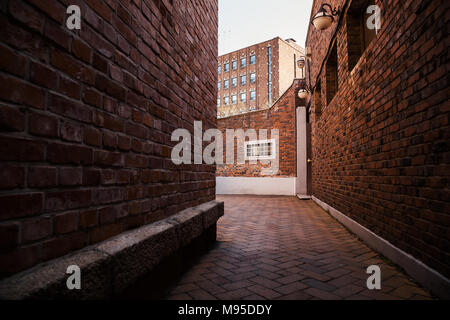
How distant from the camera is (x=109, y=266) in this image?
48.9 inches

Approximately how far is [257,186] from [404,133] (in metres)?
9.05

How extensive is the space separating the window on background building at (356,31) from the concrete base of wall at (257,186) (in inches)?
269

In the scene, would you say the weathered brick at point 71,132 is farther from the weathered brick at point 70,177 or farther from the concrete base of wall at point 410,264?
the concrete base of wall at point 410,264

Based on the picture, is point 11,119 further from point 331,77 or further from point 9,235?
point 331,77

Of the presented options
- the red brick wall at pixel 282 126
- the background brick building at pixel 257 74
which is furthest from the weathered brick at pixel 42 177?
the background brick building at pixel 257 74

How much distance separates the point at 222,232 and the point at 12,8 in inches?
148

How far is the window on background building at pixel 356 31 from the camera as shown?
4180mm

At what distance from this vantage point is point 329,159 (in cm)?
589

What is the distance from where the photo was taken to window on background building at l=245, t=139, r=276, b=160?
36.9ft

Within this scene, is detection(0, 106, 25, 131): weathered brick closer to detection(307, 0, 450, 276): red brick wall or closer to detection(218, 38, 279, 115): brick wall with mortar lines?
detection(307, 0, 450, 276): red brick wall

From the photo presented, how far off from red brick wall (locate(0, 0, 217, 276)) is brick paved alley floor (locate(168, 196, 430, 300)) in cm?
74

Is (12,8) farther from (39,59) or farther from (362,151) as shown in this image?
(362,151)

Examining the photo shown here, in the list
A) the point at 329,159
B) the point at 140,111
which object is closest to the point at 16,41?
the point at 140,111

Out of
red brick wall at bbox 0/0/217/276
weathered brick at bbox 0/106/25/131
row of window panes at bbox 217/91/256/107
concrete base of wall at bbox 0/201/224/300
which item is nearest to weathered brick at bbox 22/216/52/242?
red brick wall at bbox 0/0/217/276
